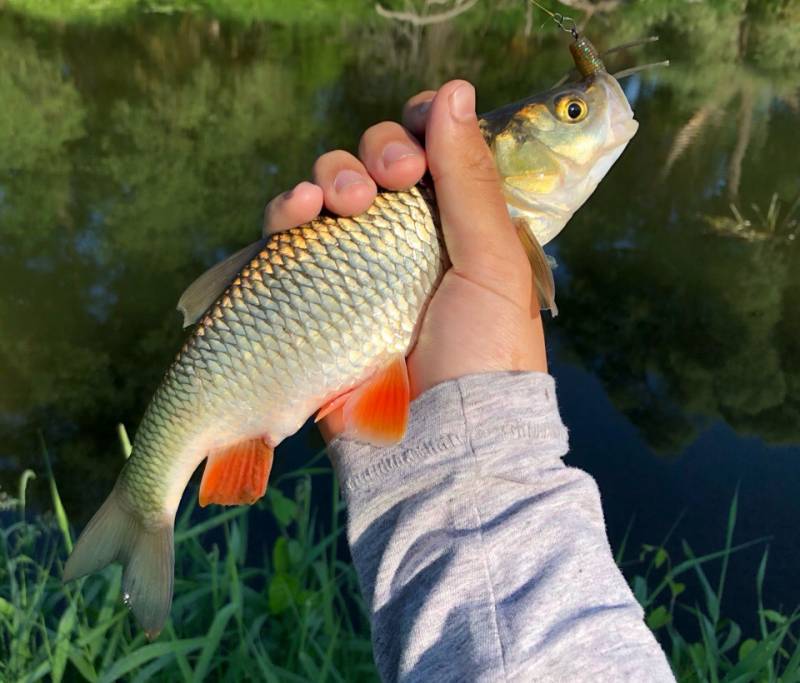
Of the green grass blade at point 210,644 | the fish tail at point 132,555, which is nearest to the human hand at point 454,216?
the fish tail at point 132,555

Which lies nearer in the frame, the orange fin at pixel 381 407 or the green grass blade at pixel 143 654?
the orange fin at pixel 381 407

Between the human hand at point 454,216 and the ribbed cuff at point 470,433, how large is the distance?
0.14 metres

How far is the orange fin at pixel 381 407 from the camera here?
1.64 meters

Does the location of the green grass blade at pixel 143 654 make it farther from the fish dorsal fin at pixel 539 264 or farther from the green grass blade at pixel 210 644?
the fish dorsal fin at pixel 539 264

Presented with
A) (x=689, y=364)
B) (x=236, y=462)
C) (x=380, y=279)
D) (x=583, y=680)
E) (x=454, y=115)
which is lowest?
(x=689, y=364)

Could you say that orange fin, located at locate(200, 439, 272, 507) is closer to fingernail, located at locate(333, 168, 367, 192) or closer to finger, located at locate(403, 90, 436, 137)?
fingernail, located at locate(333, 168, 367, 192)

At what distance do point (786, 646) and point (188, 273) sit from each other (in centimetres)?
536

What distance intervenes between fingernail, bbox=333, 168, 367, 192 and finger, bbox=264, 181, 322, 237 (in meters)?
0.06

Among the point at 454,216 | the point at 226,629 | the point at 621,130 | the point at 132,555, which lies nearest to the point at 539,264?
the point at 454,216

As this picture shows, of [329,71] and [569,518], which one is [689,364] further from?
[329,71]

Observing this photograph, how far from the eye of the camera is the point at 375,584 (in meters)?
1.45

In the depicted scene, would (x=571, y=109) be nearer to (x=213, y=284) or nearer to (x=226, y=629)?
(x=213, y=284)

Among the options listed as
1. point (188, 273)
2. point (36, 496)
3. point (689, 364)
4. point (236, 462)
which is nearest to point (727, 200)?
point (689, 364)

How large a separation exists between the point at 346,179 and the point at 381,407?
52 centimetres
